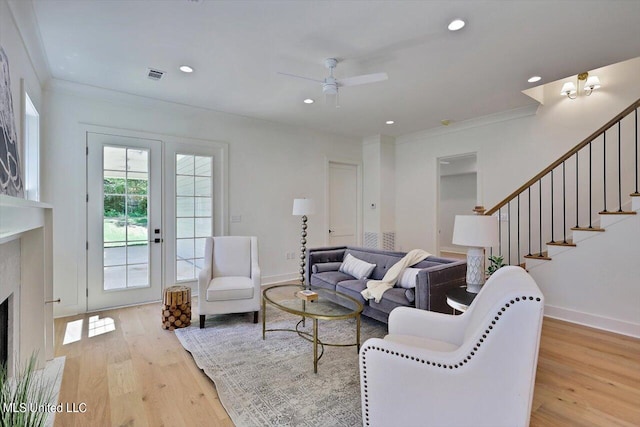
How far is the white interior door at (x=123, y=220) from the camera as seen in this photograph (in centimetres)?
386

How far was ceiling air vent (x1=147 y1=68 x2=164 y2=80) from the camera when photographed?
334 cm

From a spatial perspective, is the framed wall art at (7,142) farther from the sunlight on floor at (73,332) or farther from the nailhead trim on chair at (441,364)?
the nailhead trim on chair at (441,364)

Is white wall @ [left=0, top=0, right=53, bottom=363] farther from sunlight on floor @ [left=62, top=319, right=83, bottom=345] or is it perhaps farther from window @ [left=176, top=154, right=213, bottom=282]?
window @ [left=176, top=154, right=213, bottom=282]

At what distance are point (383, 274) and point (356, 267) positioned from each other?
0.35m

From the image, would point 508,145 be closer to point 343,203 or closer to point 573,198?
point 573,198

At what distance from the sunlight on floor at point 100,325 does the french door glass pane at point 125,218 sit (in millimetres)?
492

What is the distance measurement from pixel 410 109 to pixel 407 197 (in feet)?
6.57

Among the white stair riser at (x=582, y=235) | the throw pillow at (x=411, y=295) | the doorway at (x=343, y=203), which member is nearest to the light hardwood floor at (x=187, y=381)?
the white stair riser at (x=582, y=235)

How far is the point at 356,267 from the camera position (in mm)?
3895

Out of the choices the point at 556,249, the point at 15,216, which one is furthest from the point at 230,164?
the point at 556,249

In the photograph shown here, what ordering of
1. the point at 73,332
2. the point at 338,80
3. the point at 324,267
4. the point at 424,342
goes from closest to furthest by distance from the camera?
the point at 424,342
the point at 338,80
the point at 73,332
the point at 324,267

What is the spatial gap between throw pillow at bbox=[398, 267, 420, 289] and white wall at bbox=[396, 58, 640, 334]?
1.85 meters

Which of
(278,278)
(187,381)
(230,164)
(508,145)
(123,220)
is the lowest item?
(187,381)

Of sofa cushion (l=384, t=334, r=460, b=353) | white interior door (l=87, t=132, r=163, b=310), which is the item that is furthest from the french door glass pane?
sofa cushion (l=384, t=334, r=460, b=353)
